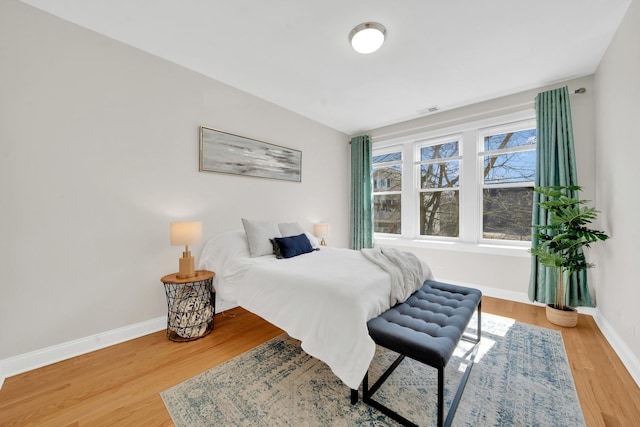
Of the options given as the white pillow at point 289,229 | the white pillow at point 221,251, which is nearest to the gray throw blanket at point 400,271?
the white pillow at point 289,229

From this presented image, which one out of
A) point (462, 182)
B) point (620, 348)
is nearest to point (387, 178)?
point (462, 182)

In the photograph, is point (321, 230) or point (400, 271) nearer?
point (400, 271)

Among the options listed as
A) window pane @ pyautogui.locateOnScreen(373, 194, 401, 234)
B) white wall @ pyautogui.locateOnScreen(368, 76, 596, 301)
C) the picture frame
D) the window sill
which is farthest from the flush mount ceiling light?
the window sill

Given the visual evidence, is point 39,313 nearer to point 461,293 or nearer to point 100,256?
point 100,256

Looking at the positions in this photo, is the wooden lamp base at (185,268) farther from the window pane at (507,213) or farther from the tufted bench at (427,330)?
the window pane at (507,213)

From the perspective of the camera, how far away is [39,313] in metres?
1.89

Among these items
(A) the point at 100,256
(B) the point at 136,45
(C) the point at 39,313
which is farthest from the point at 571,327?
(B) the point at 136,45

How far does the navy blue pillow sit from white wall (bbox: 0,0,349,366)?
2.50 ft

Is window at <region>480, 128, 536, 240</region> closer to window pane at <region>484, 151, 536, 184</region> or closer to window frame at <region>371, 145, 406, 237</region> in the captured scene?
window pane at <region>484, 151, 536, 184</region>

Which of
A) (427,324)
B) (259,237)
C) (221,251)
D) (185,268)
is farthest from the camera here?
(259,237)

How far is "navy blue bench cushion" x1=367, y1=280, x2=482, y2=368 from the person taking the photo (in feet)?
4.28

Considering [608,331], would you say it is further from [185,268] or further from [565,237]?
[185,268]

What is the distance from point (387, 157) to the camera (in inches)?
181

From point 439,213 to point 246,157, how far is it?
3.01 meters
